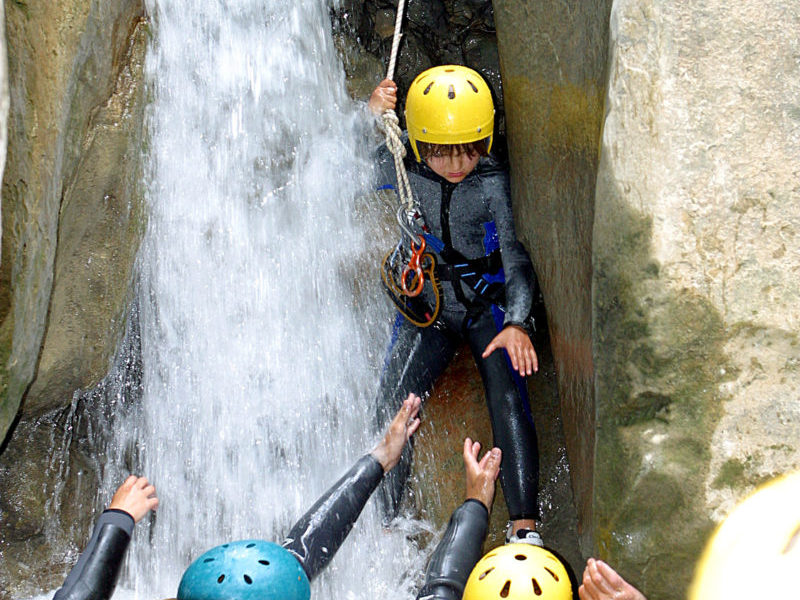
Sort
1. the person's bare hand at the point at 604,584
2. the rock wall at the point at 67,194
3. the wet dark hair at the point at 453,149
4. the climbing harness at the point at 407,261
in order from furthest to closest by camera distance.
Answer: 1. the climbing harness at the point at 407,261
2. the wet dark hair at the point at 453,149
3. the rock wall at the point at 67,194
4. the person's bare hand at the point at 604,584

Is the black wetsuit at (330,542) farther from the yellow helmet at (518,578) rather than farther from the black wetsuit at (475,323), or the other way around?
the black wetsuit at (475,323)

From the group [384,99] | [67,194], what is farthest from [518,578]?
[67,194]

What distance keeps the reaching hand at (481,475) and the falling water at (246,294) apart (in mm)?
914

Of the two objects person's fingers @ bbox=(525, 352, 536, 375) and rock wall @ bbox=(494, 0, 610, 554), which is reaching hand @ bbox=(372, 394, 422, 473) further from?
rock wall @ bbox=(494, 0, 610, 554)

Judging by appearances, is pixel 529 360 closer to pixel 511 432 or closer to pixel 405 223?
pixel 511 432

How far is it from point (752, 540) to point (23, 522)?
361cm

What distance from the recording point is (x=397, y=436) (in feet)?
12.6

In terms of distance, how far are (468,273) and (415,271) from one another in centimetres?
25

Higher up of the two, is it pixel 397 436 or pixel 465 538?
pixel 397 436

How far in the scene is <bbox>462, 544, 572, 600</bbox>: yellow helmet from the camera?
2.74 metres

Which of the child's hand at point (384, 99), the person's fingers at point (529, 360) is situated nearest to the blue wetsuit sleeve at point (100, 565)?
the person's fingers at point (529, 360)

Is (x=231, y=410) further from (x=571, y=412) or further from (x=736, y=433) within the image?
(x=736, y=433)

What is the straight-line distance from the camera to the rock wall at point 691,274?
106 inches

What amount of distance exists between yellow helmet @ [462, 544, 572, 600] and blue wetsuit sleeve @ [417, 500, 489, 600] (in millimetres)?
306
